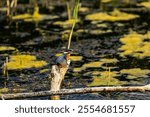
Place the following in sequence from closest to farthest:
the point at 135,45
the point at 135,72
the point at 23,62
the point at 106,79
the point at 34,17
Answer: the point at 106,79 < the point at 135,72 < the point at 23,62 < the point at 135,45 < the point at 34,17

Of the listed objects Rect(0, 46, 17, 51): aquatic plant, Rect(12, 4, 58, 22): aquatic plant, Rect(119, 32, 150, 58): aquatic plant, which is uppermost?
Rect(12, 4, 58, 22): aquatic plant

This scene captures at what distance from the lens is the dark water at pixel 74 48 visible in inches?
267

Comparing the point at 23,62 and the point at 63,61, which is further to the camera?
the point at 23,62

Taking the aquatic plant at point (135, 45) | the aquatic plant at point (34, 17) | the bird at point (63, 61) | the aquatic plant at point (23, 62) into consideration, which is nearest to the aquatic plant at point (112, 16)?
the aquatic plant at point (34, 17)

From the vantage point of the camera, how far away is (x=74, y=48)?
28.7 feet

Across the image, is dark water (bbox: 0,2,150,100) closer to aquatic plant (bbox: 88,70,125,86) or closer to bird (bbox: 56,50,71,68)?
aquatic plant (bbox: 88,70,125,86)

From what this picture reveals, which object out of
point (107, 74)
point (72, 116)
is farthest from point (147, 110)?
point (107, 74)

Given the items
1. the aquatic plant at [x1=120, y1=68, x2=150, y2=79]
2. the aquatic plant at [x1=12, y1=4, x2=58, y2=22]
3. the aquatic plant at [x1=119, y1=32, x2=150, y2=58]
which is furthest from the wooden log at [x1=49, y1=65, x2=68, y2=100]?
the aquatic plant at [x1=12, y1=4, x2=58, y2=22]

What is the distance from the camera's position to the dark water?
6789 mm

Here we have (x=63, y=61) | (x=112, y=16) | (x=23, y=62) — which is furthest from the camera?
(x=112, y=16)

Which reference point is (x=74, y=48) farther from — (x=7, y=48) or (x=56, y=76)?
(x=56, y=76)

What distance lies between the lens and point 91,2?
12.6 metres

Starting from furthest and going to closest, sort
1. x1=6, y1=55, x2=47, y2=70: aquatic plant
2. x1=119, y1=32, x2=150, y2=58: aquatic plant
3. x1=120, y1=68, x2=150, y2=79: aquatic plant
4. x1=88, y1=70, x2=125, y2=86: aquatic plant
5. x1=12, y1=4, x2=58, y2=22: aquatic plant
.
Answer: x1=12, y1=4, x2=58, y2=22: aquatic plant → x1=119, y1=32, x2=150, y2=58: aquatic plant → x1=6, y1=55, x2=47, y2=70: aquatic plant → x1=120, y1=68, x2=150, y2=79: aquatic plant → x1=88, y1=70, x2=125, y2=86: aquatic plant

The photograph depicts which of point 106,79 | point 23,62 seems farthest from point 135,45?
point 23,62
